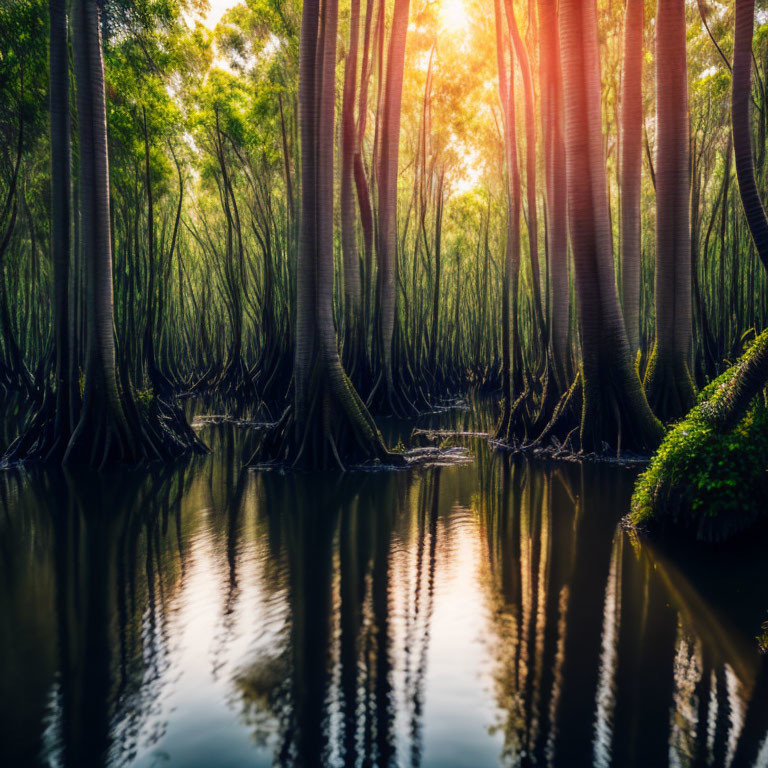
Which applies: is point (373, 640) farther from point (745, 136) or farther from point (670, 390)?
point (670, 390)

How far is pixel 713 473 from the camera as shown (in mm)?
3773

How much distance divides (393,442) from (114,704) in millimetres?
6258

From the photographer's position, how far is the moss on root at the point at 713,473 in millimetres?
3768

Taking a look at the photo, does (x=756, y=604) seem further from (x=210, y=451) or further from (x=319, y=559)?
(x=210, y=451)

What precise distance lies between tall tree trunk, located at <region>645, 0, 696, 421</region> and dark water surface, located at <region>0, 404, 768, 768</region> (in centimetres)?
Result: 297

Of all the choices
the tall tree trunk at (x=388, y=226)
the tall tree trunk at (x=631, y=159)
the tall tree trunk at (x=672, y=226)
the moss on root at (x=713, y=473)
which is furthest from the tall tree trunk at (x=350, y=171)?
the moss on root at (x=713, y=473)

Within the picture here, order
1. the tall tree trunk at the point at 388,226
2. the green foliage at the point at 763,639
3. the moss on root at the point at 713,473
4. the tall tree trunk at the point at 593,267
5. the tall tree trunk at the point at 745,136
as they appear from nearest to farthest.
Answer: the green foliage at the point at 763,639 → the moss on root at the point at 713,473 → the tall tree trunk at the point at 745,136 → the tall tree trunk at the point at 593,267 → the tall tree trunk at the point at 388,226

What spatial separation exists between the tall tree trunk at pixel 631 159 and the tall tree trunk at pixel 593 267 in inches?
51.4

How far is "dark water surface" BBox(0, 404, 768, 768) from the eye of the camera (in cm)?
203

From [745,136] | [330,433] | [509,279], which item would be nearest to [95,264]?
[330,433]

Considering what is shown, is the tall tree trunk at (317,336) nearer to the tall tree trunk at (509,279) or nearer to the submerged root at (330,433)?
the submerged root at (330,433)

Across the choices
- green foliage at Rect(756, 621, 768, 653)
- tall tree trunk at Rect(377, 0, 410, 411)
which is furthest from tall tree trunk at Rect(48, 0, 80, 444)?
green foliage at Rect(756, 621, 768, 653)

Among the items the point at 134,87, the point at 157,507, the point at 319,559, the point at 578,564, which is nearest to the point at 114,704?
the point at 319,559

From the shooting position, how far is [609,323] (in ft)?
22.7
